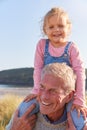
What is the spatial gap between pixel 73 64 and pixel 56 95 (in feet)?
1.72

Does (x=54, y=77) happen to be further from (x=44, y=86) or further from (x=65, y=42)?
(x=65, y=42)

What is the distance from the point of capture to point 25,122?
4.18 metres

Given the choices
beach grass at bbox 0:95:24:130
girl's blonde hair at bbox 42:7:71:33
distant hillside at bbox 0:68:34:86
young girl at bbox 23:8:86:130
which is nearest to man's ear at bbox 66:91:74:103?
young girl at bbox 23:8:86:130

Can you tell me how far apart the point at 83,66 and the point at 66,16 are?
525 mm

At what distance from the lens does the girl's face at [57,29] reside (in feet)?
14.8

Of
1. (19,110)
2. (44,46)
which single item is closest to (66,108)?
(19,110)

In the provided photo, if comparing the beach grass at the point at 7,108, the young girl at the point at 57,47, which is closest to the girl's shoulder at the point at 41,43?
the young girl at the point at 57,47

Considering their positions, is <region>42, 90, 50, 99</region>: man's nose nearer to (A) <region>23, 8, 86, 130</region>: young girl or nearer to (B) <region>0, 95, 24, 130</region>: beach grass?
(A) <region>23, 8, 86, 130</region>: young girl

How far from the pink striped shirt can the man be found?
0.16m

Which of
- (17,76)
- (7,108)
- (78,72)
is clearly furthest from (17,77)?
(78,72)

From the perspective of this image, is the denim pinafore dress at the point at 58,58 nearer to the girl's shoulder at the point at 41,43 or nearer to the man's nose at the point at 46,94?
the girl's shoulder at the point at 41,43

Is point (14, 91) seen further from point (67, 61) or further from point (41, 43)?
point (67, 61)

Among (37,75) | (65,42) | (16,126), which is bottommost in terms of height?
(16,126)

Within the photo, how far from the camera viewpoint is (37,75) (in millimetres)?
4504
